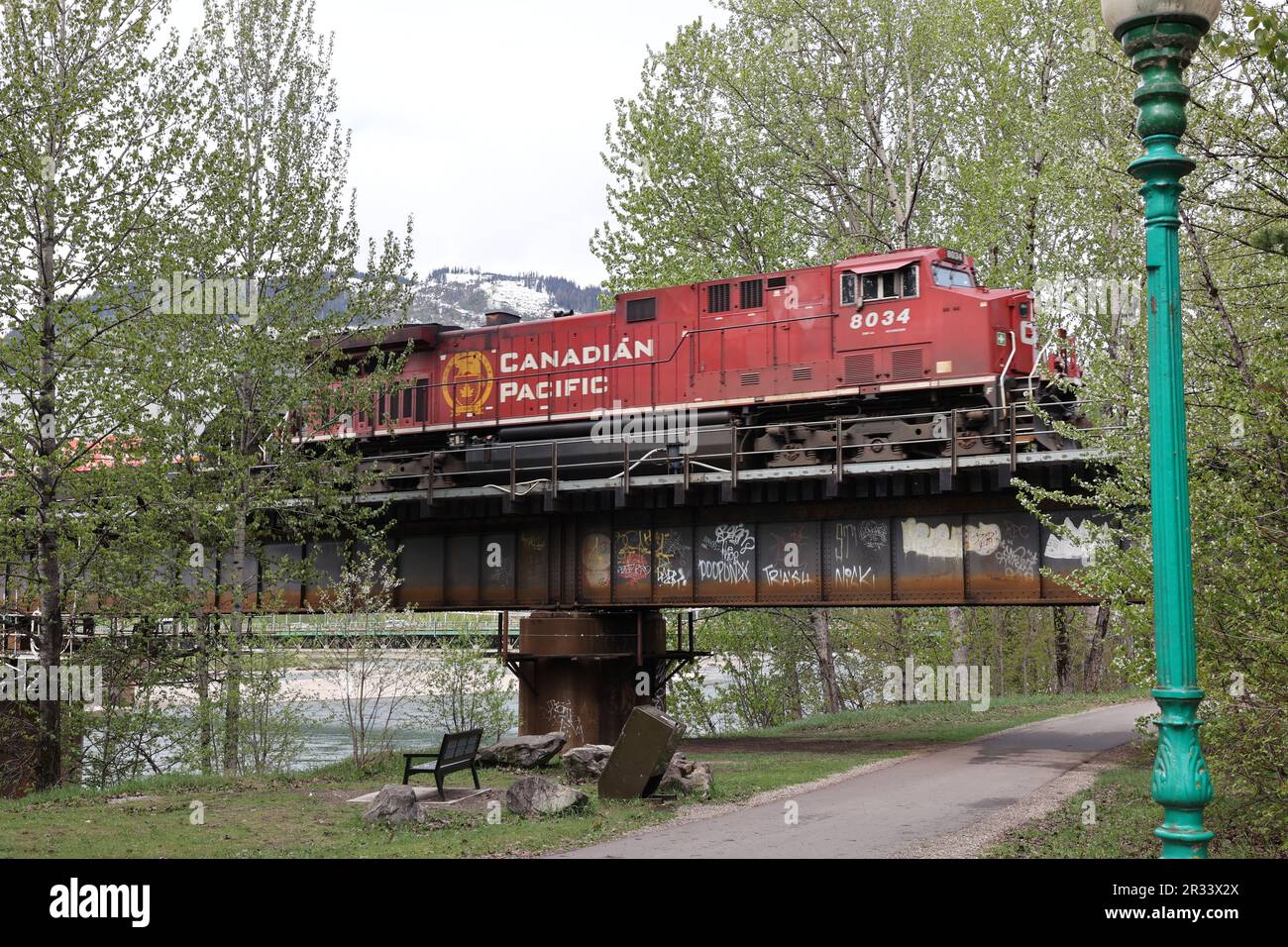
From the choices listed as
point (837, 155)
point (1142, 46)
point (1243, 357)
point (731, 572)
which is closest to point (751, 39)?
point (837, 155)

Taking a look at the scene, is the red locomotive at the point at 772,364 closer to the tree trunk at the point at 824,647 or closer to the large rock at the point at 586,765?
the large rock at the point at 586,765

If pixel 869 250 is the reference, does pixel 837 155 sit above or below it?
above

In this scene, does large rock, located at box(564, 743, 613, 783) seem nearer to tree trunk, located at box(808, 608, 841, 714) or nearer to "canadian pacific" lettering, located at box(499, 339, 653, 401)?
"canadian pacific" lettering, located at box(499, 339, 653, 401)

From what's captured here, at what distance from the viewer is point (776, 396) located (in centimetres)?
2422

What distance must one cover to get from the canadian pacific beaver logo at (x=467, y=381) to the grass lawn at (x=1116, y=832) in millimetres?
17391

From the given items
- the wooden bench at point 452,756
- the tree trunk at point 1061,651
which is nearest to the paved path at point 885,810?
the wooden bench at point 452,756

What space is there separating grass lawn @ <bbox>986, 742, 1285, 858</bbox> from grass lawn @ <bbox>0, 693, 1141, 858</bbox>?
444cm

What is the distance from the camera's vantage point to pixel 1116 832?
42.0 ft

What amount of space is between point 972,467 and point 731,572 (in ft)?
18.7

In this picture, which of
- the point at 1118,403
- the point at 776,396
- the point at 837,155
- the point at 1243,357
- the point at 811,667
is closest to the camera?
the point at 1243,357

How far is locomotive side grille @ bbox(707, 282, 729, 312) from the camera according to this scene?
83.6 ft

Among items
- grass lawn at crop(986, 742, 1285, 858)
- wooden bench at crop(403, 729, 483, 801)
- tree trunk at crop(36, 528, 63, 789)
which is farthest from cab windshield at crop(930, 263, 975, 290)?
tree trunk at crop(36, 528, 63, 789)

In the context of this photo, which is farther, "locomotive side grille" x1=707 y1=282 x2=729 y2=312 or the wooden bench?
"locomotive side grille" x1=707 y1=282 x2=729 y2=312

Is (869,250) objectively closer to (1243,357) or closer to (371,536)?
(371,536)
